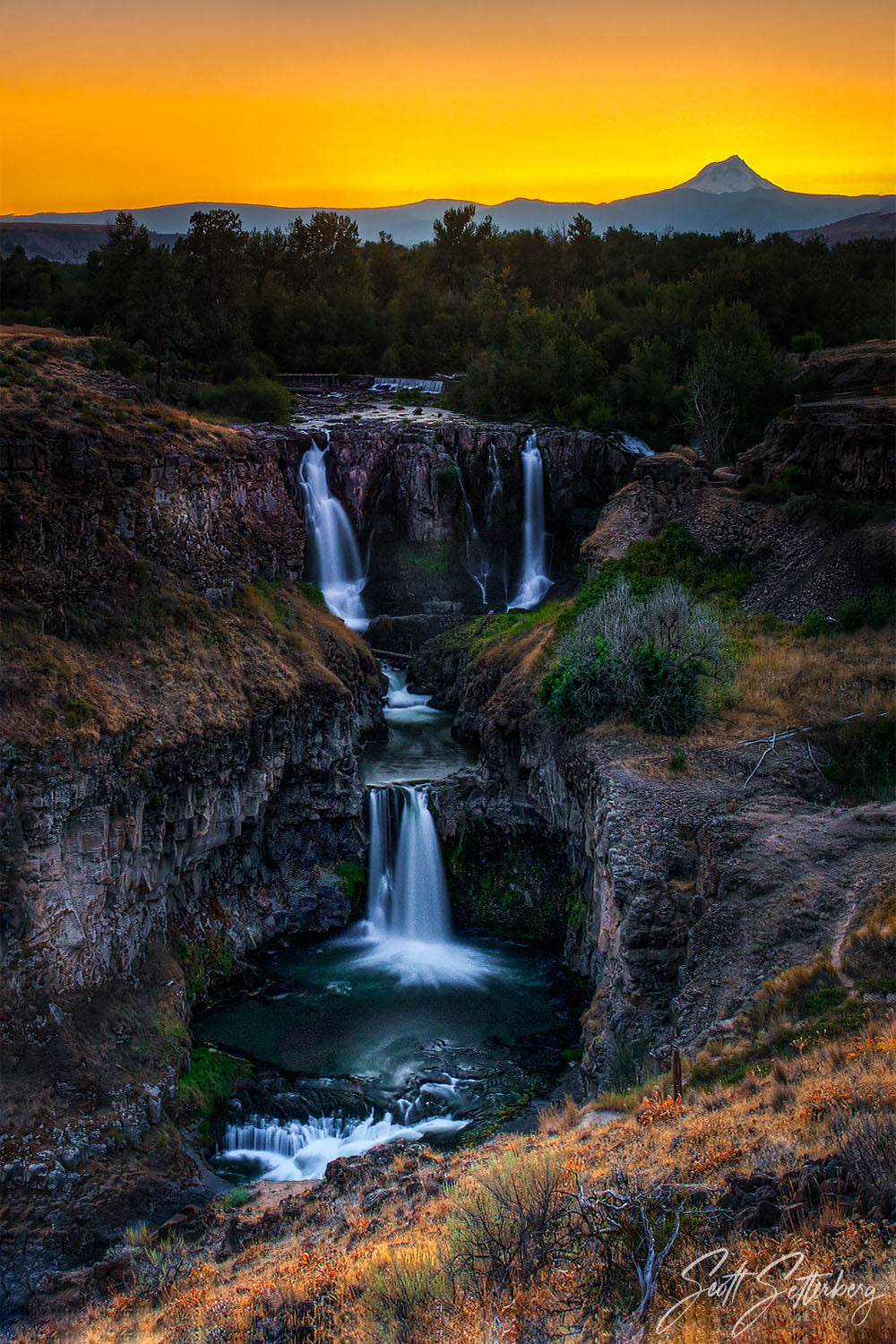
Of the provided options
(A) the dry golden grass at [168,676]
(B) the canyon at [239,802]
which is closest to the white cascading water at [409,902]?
(B) the canyon at [239,802]

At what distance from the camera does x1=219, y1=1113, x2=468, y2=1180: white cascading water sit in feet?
68.0

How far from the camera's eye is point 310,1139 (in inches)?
832

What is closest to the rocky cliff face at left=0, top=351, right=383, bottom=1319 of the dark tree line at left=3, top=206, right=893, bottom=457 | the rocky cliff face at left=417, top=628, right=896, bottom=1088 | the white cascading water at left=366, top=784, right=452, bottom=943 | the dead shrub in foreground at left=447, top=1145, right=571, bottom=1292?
the white cascading water at left=366, top=784, right=452, bottom=943

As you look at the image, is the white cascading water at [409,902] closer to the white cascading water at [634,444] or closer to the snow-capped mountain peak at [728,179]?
the white cascading water at [634,444]

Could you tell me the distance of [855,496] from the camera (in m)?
36.5

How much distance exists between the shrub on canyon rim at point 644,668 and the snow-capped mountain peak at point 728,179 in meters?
150

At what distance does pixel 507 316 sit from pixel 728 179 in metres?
118

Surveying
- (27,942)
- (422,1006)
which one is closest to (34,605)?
(27,942)

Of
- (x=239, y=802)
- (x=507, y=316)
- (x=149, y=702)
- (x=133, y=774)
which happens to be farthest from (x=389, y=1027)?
(x=507, y=316)

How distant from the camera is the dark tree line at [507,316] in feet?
163

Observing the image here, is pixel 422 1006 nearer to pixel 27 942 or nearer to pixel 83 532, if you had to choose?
pixel 27 942

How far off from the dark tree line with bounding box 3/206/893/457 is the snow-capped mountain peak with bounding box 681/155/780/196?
9003cm

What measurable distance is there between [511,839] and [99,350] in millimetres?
24493

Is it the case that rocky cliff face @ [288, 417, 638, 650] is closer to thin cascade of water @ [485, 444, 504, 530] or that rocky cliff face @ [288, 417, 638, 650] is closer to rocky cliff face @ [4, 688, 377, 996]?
thin cascade of water @ [485, 444, 504, 530]
